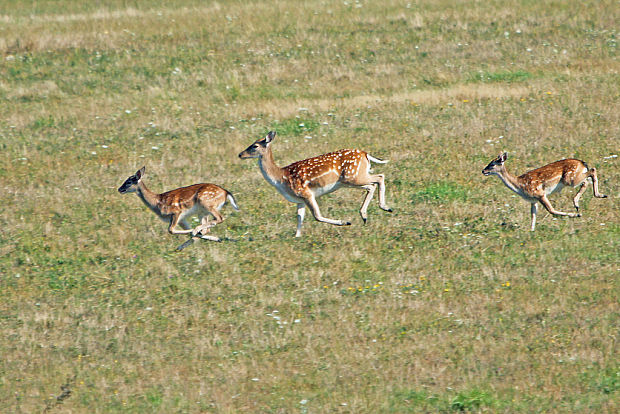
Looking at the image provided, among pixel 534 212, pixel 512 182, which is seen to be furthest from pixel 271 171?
pixel 534 212

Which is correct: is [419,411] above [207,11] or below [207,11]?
below

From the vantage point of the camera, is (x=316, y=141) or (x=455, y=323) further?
(x=316, y=141)

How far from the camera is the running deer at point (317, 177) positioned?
1391 centimetres

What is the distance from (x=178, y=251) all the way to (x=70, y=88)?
1105cm

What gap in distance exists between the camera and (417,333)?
34.0ft

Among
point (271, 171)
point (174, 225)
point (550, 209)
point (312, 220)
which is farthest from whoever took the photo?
point (312, 220)

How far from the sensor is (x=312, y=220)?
14.8 m

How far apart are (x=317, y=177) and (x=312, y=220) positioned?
109 centimetres

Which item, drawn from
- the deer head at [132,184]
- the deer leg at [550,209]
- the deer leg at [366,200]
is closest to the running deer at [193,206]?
the deer head at [132,184]

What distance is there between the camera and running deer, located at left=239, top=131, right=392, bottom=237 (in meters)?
13.9

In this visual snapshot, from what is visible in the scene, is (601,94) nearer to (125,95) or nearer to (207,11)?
(125,95)

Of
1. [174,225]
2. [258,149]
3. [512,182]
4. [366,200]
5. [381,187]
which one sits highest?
[258,149]

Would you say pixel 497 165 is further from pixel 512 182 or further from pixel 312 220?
pixel 312 220

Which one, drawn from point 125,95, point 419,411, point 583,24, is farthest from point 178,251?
point 583,24
